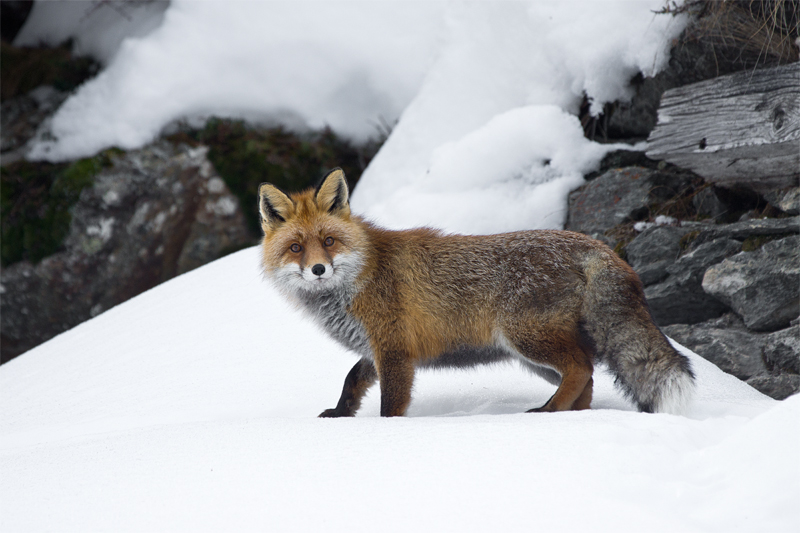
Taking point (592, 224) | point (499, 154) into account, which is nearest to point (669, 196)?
point (592, 224)

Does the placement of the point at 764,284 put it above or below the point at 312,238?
below

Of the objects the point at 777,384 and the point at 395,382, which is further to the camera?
the point at 777,384

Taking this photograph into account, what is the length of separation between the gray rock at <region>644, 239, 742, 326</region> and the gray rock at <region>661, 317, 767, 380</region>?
9 cm

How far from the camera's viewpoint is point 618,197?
492cm

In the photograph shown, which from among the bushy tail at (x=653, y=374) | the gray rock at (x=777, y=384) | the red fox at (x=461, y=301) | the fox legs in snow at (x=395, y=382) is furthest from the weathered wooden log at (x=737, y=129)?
the fox legs in snow at (x=395, y=382)

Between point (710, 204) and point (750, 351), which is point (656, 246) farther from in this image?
point (750, 351)

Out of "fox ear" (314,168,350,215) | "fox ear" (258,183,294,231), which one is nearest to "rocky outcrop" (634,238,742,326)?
"fox ear" (314,168,350,215)

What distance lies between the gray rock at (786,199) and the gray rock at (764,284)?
46 cm

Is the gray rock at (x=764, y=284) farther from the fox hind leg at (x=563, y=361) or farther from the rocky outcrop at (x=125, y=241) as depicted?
the rocky outcrop at (x=125, y=241)

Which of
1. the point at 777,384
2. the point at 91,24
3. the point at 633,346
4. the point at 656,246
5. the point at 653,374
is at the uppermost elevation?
the point at 91,24

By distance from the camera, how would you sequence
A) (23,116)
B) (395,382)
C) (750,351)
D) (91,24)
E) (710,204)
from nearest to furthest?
(395,382)
(750,351)
(710,204)
(23,116)
(91,24)

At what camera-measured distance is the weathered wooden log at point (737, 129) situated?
3898 millimetres

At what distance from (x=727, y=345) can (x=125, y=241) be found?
6934 mm

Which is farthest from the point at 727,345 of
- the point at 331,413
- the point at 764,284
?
the point at 331,413
